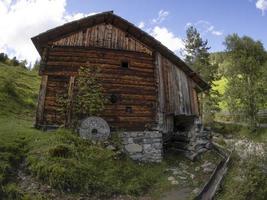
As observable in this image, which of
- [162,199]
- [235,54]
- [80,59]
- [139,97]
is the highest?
[235,54]

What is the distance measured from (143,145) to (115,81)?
165 inches

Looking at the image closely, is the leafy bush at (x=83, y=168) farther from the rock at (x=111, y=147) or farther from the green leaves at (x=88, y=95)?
the green leaves at (x=88, y=95)

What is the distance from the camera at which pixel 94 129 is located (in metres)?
17.8

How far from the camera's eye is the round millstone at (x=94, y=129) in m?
17.5

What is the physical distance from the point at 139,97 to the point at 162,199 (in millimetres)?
7357

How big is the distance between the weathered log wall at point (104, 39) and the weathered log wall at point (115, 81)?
1.00ft

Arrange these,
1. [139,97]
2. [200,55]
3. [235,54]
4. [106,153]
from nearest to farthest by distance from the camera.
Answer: [106,153] → [139,97] → [235,54] → [200,55]

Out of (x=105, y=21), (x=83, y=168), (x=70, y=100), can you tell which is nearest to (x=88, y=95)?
(x=70, y=100)

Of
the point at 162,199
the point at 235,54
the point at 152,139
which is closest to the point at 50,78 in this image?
the point at 152,139

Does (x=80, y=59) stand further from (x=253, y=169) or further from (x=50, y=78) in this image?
(x=253, y=169)

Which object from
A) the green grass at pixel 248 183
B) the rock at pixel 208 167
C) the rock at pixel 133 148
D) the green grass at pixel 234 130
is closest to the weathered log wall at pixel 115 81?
the rock at pixel 133 148

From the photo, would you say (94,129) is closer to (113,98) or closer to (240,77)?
(113,98)

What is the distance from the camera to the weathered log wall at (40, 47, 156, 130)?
18.5 metres

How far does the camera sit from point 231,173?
1691cm
